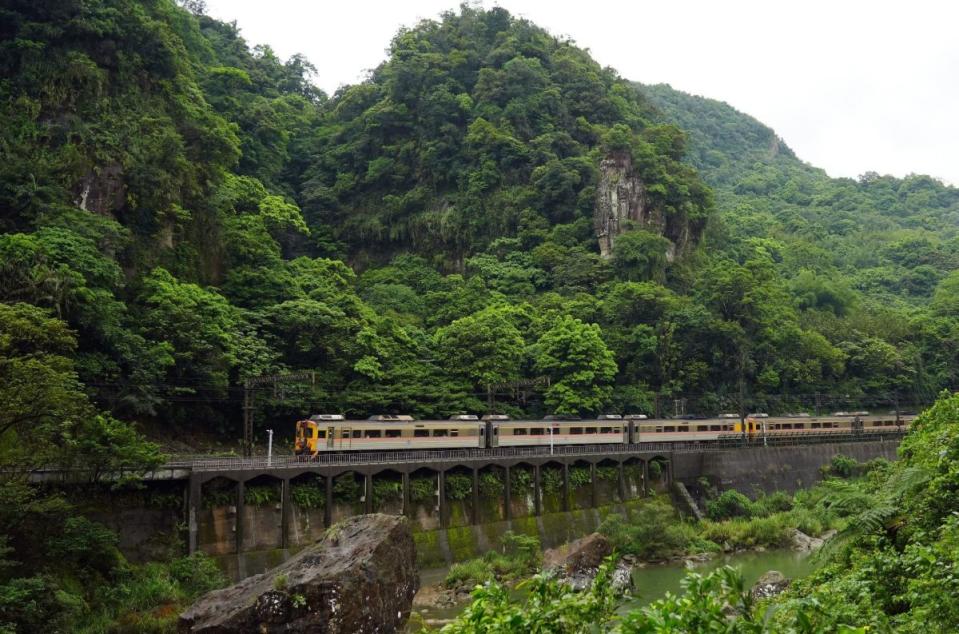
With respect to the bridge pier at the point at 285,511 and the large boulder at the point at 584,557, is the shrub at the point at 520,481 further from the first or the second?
the bridge pier at the point at 285,511

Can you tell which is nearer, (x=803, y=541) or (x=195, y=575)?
(x=195, y=575)

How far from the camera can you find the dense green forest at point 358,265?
85.3 ft

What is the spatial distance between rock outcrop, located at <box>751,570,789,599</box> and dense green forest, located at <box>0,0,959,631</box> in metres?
17.8

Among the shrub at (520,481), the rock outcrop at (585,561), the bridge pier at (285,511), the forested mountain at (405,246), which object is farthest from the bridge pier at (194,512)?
the shrub at (520,481)

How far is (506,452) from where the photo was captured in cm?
3966

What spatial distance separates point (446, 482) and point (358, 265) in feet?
130

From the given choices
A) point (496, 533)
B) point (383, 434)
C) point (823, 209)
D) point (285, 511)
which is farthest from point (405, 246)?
point (823, 209)

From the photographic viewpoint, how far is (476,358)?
48.1 meters

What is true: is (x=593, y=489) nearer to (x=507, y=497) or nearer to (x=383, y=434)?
(x=507, y=497)

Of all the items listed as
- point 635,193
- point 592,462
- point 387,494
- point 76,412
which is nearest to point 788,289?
point 635,193

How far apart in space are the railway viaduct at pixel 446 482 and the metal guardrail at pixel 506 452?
8 centimetres

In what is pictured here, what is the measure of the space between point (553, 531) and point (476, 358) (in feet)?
45.5

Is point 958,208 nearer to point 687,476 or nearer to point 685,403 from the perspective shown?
point 685,403

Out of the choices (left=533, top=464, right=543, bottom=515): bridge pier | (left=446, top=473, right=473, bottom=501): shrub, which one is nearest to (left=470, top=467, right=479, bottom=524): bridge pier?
(left=446, top=473, right=473, bottom=501): shrub
